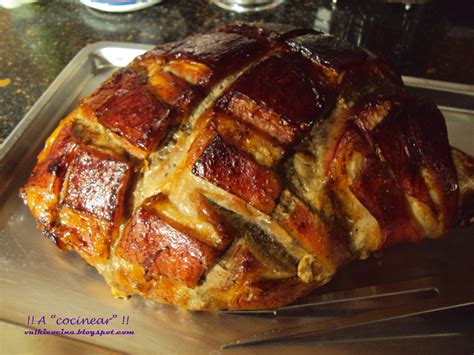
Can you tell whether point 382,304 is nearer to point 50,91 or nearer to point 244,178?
point 244,178

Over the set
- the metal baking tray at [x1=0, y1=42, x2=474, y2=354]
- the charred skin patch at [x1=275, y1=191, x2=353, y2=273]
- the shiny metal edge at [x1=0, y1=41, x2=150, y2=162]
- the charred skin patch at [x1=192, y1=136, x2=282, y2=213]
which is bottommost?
the metal baking tray at [x1=0, y1=42, x2=474, y2=354]

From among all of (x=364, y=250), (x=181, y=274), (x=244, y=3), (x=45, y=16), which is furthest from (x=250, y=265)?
(x=45, y=16)

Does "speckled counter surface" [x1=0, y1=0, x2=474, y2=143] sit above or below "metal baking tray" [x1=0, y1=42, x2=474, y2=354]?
above

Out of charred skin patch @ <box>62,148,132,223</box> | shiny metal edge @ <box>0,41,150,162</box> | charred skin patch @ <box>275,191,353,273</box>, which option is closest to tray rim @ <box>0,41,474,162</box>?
shiny metal edge @ <box>0,41,150,162</box>

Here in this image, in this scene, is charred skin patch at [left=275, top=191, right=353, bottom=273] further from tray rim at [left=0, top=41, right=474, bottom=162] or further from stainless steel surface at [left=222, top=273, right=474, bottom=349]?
tray rim at [left=0, top=41, right=474, bottom=162]

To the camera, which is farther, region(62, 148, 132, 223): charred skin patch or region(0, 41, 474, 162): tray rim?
region(0, 41, 474, 162): tray rim

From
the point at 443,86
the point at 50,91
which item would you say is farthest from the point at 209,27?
the point at 443,86
